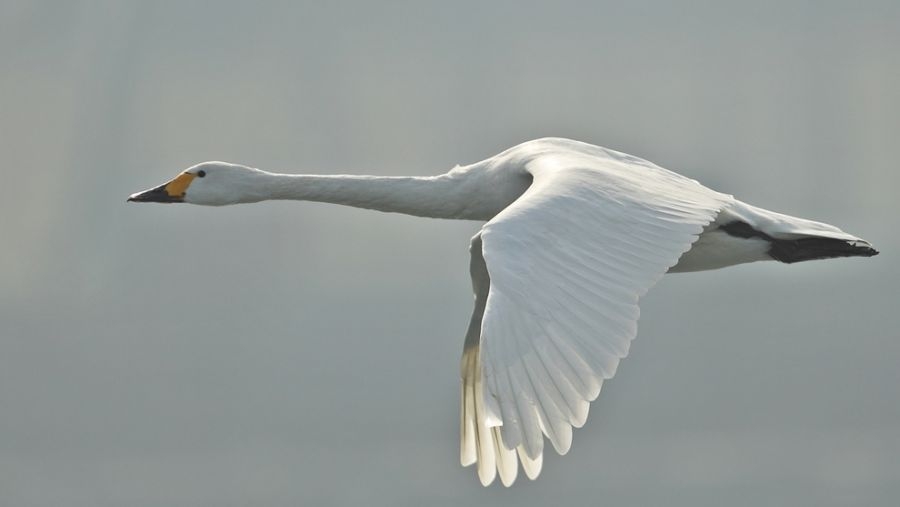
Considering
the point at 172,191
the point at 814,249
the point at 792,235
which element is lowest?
the point at 814,249

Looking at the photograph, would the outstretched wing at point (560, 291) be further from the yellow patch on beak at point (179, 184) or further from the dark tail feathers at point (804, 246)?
the yellow patch on beak at point (179, 184)

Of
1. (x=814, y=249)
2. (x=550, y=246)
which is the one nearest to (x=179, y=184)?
(x=550, y=246)

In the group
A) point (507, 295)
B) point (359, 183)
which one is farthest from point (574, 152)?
point (507, 295)

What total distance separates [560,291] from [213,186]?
595cm

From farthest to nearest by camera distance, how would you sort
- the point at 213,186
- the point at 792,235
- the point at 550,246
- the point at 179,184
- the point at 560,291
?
1. the point at 179,184
2. the point at 213,186
3. the point at 792,235
4. the point at 550,246
5. the point at 560,291

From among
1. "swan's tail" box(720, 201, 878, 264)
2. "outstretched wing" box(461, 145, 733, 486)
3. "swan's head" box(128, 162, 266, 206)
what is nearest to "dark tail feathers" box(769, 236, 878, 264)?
"swan's tail" box(720, 201, 878, 264)

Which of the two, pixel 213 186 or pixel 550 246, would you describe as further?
pixel 213 186

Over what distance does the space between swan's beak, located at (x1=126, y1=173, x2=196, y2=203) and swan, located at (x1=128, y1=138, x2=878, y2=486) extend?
14 mm

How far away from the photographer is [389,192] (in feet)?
50.7

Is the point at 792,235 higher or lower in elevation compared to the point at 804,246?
higher

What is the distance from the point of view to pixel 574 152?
15.0 meters

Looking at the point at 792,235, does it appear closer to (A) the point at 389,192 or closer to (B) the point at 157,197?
(A) the point at 389,192

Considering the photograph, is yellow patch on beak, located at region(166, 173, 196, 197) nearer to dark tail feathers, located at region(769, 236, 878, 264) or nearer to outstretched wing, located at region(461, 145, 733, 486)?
outstretched wing, located at region(461, 145, 733, 486)

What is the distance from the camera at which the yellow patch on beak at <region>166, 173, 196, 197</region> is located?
1658cm
